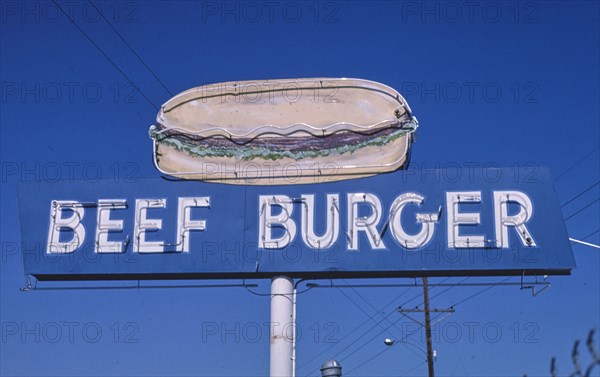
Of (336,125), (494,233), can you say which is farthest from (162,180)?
(494,233)

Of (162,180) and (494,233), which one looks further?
(162,180)

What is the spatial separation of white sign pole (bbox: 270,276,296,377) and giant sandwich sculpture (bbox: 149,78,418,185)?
1362 mm

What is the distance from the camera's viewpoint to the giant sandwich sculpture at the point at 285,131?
1069 cm

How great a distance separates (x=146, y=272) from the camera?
10609 millimetres

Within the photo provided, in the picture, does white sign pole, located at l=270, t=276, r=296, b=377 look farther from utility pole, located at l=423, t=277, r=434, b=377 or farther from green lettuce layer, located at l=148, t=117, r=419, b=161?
utility pole, located at l=423, t=277, r=434, b=377

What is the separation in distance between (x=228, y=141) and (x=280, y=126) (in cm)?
A: 71

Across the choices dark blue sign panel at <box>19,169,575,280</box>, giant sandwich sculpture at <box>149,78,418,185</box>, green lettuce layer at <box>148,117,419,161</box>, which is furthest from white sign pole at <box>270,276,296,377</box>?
green lettuce layer at <box>148,117,419,161</box>

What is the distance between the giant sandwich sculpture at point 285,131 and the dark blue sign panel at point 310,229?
0.19 meters

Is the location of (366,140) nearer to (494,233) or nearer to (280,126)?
(280,126)

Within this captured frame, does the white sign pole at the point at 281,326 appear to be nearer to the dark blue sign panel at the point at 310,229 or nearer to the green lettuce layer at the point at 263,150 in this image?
the dark blue sign panel at the point at 310,229

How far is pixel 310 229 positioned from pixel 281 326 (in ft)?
4.16

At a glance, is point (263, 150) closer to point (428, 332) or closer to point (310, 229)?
point (310, 229)

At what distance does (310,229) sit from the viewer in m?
10.6

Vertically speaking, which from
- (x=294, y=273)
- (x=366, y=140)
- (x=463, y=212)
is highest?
(x=366, y=140)
